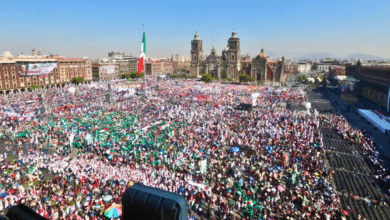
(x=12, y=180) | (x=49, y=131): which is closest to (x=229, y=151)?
(x=12, y=180)

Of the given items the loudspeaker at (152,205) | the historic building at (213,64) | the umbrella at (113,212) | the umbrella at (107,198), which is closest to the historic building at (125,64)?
the historic building at (213,64)

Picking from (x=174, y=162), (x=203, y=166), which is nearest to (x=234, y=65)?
(x=174, y=162)

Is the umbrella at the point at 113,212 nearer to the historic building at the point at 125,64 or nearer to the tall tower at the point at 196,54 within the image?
the tall tower at the point at 196,54

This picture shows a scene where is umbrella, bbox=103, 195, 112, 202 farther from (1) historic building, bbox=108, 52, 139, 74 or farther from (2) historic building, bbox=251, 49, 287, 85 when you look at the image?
(1) historic building, bbox=108, 52, 139, 74

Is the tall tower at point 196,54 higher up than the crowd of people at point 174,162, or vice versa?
the tall tower at point 196,54

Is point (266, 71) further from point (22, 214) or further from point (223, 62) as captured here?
point (22, 214)

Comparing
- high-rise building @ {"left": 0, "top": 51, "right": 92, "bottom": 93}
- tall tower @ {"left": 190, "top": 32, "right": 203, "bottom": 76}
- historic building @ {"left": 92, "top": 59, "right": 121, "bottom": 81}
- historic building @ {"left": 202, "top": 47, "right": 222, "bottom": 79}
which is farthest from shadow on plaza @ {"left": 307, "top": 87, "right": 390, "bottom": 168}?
historic building @ {"left": 92, "top": 59, "right": 121, "bottom": 81}

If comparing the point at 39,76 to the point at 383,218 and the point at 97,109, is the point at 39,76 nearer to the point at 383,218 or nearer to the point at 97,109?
the point at 97,109

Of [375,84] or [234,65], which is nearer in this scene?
[375,84]
